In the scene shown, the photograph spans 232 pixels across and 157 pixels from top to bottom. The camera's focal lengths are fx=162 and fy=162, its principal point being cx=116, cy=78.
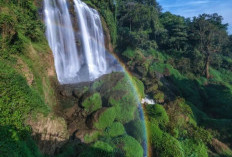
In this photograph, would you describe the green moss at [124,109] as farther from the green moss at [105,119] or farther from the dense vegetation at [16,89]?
the dense vegetation at [16,89]

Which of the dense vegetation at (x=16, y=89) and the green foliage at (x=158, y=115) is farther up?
the dense vegetation at (x=16, y=89)

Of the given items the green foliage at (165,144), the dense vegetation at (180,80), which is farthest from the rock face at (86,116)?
the dense vegetation at (180,80)

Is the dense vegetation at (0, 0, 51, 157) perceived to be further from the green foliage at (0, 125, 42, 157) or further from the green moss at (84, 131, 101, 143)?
the green moss at (84, 131, 101, 143)

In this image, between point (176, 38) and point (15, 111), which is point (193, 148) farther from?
point (176, 38)

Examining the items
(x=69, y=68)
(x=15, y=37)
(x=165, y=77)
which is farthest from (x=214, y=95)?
(x=15, y=37)

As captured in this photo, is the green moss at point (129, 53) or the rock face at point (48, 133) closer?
the rock face at point (48, 133)

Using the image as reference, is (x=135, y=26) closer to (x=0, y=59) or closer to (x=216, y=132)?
(x=216, y=132)

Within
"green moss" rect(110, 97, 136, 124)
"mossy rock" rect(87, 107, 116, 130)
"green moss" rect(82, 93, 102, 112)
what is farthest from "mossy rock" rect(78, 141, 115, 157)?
"green moss" rect(110, 97, 136, 124)

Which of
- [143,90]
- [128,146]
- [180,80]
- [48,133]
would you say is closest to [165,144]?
[128,146]
